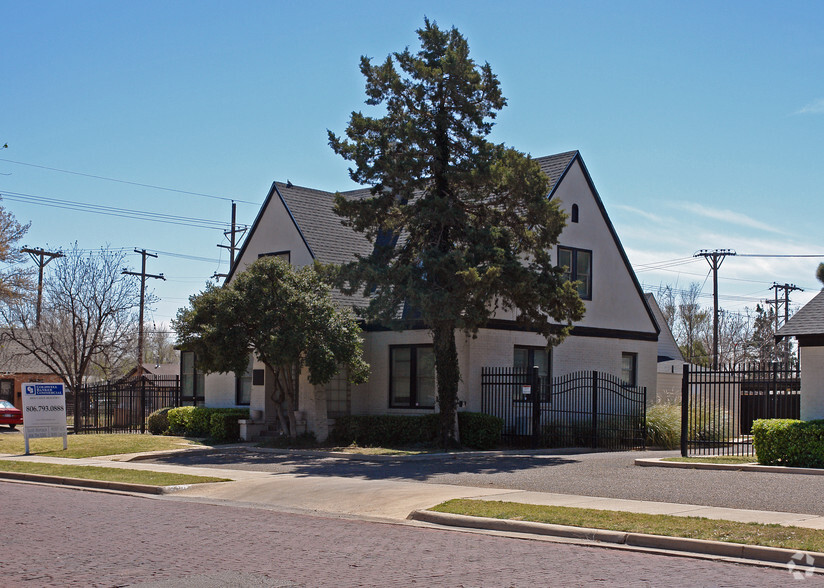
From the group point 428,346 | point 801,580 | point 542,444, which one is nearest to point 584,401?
point 542,444

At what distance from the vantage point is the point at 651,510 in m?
12.9

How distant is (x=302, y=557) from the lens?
9.81 m

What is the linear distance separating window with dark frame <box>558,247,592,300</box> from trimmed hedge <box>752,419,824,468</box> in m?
11.1

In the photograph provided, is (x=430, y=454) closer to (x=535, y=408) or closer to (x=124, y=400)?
(x=535, y=408)

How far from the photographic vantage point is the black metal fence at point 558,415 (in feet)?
84.8

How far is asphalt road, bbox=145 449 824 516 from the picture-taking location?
14.4m

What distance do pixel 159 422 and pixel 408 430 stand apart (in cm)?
1112

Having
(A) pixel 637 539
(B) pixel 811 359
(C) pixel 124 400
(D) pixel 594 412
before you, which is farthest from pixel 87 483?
(C) pixel 124 400

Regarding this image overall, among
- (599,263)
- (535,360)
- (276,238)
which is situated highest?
(276,238)

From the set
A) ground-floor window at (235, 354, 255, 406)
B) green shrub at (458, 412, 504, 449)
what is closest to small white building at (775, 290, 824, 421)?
green shrub at (458, 412, 504, 449)

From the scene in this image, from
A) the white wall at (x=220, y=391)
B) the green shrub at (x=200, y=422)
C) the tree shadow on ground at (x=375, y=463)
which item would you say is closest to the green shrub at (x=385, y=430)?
the tree shadow on ground at (x=375, y=463)

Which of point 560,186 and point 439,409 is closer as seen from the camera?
point 439,409

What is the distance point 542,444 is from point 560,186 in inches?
336

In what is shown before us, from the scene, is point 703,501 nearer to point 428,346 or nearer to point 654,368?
point 428,346
